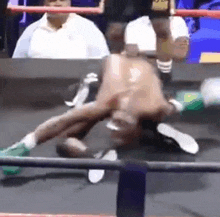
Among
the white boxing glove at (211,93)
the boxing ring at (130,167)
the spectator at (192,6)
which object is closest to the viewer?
the boxing ring at (130,167)

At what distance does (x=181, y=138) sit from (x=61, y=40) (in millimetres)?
527

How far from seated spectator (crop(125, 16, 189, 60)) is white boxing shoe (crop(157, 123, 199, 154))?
20 centimetres

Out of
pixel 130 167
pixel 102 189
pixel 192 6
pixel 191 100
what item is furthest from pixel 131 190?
pixel 192 6

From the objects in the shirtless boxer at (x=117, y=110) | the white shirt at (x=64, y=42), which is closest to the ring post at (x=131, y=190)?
the shirtless boxer at (x=117, y=110)

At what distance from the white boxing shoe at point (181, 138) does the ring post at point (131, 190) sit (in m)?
0.46

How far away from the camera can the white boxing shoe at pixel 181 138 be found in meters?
0.75

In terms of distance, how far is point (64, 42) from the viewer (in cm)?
109

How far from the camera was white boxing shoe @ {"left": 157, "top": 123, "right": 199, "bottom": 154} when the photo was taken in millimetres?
750

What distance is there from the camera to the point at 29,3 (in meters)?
1.35

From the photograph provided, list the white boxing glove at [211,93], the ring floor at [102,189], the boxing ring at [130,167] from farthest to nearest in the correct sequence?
the white boxing glove at [211,93]
the ring floor at [102,189]
the boxing ring at [130,167]

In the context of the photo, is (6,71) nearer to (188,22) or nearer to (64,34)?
(64,34)

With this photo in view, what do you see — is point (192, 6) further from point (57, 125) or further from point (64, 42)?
point (57, 125)

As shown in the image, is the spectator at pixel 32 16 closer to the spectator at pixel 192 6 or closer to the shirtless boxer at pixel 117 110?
the spectator at pixel 192 6

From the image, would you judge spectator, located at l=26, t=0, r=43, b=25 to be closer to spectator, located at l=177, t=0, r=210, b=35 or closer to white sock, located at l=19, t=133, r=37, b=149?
spectator, located at l=177, t=0, r=210, b=35
